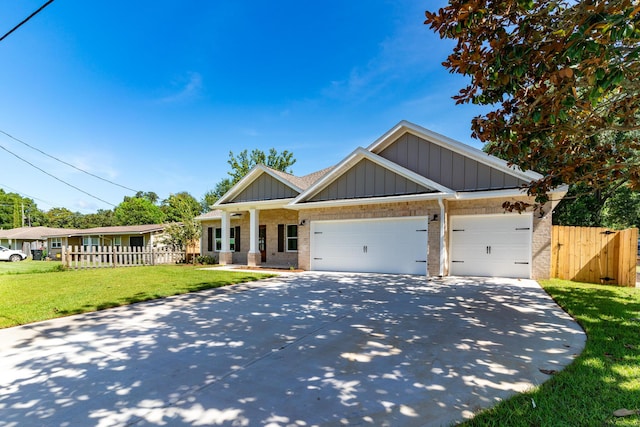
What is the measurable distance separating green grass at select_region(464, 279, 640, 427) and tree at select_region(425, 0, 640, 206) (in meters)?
2.57

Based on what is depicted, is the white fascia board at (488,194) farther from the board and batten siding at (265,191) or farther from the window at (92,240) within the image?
the window at (92,240)

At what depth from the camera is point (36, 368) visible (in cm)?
378

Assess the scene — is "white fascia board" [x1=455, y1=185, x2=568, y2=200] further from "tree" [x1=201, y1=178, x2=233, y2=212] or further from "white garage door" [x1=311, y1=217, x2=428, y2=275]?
"tree" [x1=201, y1=178, x2=233, y2=212]

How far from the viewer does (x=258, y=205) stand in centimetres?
1612

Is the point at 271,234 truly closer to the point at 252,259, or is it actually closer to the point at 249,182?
the point at 252,259

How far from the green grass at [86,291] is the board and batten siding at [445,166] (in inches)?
306

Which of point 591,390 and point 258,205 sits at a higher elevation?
point 258,205

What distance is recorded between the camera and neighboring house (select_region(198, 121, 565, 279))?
11102 millimetres

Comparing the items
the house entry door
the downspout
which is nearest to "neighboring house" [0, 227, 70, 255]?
the house entry door

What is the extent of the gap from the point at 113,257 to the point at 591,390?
18692 millimetres

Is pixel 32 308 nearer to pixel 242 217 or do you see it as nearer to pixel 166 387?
pixel 166 387

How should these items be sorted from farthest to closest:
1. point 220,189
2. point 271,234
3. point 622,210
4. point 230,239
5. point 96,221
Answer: point 96,221 → point 220,189 → point 622,210 → point 230,239 → point 271,234

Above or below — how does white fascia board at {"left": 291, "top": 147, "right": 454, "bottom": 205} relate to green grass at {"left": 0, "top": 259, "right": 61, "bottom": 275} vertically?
above

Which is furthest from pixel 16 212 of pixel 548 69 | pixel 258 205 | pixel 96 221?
pixel 548 69
